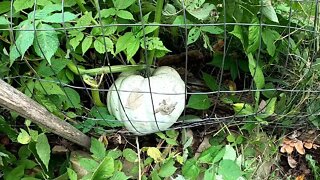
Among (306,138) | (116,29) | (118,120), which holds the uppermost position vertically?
(116,29)

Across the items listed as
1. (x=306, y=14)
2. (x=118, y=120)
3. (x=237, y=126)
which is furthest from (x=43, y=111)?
(x=306, y=14)

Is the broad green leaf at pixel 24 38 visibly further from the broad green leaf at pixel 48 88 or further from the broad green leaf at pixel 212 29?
the broad green leaf at pixel 212 29

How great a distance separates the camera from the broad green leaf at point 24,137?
1440mm

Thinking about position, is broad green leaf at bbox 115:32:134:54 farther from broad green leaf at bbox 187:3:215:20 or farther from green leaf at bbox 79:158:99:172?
green leaf at bbox 79:158:99:172

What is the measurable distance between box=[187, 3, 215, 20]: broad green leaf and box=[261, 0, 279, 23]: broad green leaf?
14 cm

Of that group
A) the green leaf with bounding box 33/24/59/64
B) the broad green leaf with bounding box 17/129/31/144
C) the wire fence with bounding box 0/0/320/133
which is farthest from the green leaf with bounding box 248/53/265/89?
the broad green leaf with bounding box 17/129/31/144

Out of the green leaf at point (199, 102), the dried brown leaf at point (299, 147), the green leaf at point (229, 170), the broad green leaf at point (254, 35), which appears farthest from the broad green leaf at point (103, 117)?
the dried brown leaf at point (299, 147)

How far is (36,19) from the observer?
1.20 m

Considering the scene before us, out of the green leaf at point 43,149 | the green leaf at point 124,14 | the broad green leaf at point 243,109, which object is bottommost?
the green leaf at point 43,149

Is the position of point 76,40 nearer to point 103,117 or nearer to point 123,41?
point 123,41

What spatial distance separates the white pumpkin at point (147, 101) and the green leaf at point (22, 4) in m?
0.31

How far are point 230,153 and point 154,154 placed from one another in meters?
0.22

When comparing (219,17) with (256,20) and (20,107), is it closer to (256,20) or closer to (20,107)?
(256,20)

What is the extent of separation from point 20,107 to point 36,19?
0.22 meters
